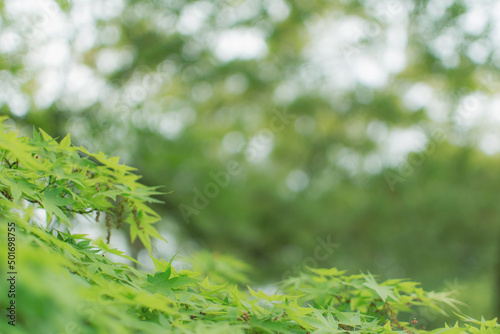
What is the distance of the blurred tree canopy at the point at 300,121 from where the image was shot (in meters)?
6.40

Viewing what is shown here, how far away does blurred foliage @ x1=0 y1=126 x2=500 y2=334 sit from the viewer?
713mm

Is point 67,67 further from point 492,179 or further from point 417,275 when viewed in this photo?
point 492,179

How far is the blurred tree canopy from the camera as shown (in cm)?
640

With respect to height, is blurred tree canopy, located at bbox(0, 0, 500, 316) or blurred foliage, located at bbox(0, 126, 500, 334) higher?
blurred tree canopy, located at bbox(0, 0, 500, 316)

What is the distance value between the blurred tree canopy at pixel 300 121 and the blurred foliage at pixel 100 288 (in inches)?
174

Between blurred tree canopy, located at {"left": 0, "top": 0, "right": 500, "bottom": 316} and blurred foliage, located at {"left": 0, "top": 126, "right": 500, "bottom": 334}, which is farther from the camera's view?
blurred tree canopy, located at {"left": 0, "top": 0, "right": 500, "bottom": 316}

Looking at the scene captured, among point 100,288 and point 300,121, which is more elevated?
point 300,121

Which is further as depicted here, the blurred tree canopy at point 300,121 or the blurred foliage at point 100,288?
the blurred tree canopy at point 300,121

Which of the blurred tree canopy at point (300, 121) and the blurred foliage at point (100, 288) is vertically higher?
the blurred tree canopy at point (300, 121)

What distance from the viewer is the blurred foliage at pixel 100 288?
0.71 m

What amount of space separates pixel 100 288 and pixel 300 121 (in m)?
8.44

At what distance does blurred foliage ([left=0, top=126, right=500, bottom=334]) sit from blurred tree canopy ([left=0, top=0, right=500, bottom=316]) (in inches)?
174

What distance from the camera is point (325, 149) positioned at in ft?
30.3

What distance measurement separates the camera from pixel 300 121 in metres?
9.19
